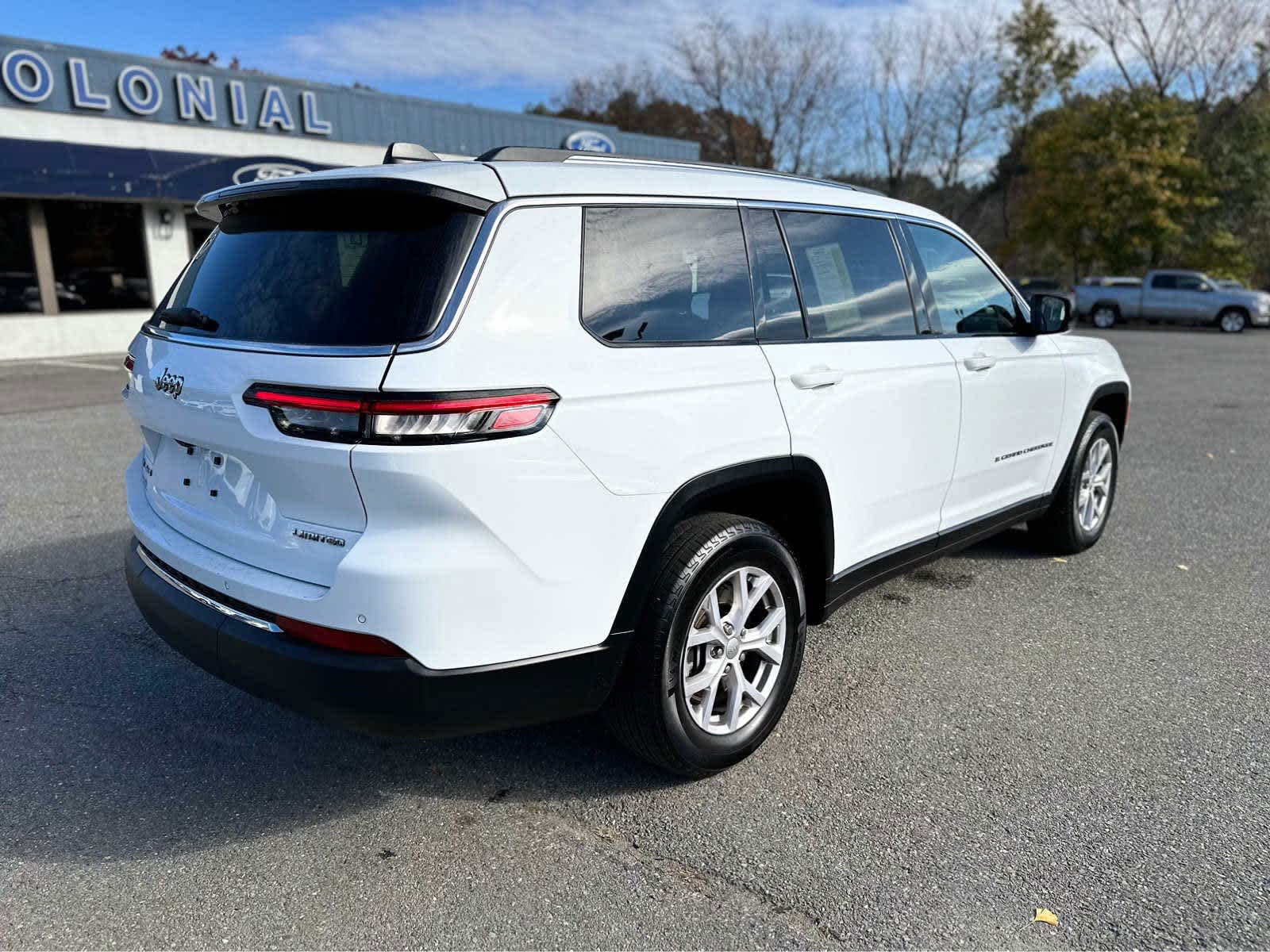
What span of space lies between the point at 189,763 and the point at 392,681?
122cm

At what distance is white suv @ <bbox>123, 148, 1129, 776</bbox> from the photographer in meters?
2.29

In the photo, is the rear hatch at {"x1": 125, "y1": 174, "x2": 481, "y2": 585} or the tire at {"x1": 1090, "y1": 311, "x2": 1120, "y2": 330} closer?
the rear hatch at {"x1": 125, "y1": 174, "x2": 481, "y2": 585}

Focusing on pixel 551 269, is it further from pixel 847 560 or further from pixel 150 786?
pixel 150 786

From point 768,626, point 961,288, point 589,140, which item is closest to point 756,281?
point 768,626

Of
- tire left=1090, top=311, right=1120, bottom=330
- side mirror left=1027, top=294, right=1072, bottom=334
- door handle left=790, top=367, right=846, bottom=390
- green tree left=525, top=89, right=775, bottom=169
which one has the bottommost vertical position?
tire left=1090, top=311, right=1120, bottom=330

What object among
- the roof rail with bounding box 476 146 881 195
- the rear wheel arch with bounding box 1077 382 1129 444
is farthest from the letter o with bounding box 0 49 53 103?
the rear wheel arch with bounding box 1077 382 1129 444

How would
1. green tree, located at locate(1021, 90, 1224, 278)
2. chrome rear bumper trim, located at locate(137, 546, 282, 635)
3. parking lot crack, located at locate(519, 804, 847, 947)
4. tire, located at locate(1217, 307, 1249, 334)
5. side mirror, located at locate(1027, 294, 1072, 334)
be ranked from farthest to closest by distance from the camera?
green tree, located at locate(1021, 90, 1224, 278), tire, located at locate(1217, 307, 1249, 334), side mirror, located at locate(1027, 294, 1072, 334), chrome rear bumper trim, located at locate(137, 546, 282, 635), parking lot crack, located at locate(519, 804, 847, 947)

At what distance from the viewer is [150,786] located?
9.55 ft

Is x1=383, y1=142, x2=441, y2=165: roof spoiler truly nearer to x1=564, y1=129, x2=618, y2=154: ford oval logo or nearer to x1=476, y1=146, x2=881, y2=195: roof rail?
x1=476, y1=146, x2=881, y2=195: roof rail

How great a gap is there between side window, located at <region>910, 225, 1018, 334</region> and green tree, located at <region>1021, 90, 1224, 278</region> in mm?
32803

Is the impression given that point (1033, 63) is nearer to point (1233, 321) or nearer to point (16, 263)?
point (1233, 321)

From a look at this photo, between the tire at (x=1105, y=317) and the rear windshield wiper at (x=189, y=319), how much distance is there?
96.8 feet

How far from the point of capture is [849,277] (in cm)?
353

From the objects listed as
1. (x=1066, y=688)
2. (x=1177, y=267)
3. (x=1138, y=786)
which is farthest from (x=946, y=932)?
(x=1177, y=267)
